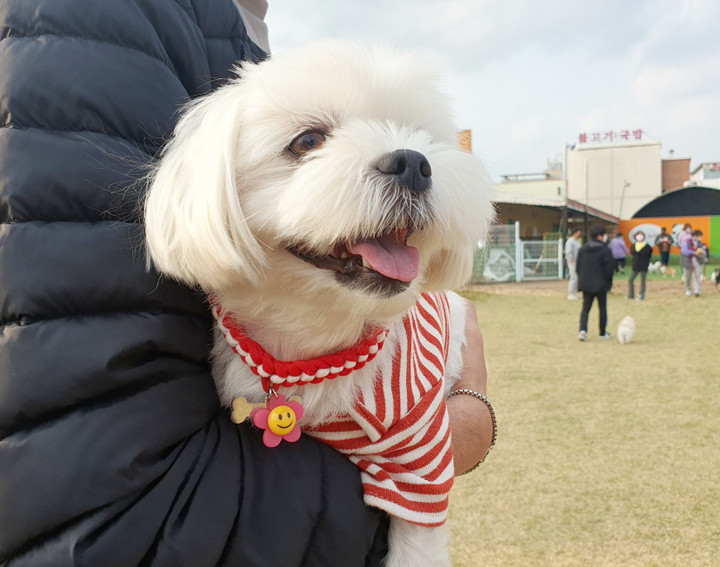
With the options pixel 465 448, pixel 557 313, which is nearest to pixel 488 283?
pixel 557 313

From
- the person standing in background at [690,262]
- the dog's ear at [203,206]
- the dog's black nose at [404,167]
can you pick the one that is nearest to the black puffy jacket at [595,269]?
the person standing in background at [690,262]

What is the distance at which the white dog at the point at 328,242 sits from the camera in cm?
116

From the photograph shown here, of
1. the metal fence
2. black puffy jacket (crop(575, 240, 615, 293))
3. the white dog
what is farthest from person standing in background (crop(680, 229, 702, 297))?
the white dog

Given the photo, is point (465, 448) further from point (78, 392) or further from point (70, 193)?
point (70, 193)

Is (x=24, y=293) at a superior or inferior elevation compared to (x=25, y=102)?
inferior

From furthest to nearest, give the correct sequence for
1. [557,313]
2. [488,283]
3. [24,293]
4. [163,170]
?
[488,283]
[557,313]
[163,170]
[24,293]

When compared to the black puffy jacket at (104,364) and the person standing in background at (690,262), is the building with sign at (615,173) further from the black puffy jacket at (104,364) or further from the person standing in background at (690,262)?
the black puffy jacket at (104,364)

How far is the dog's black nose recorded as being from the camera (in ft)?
3.89

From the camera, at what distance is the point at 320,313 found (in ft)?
4.22

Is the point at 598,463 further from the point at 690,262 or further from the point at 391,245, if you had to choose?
the point at 690,262

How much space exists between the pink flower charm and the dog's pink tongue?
321 mm

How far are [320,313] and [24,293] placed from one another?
1.93 feet

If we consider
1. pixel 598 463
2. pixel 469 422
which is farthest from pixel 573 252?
pixel 469 422

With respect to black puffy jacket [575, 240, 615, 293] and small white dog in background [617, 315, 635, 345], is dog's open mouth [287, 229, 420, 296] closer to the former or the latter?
small white dog in background [617, 315, 635, 345]
